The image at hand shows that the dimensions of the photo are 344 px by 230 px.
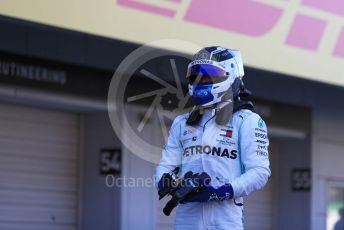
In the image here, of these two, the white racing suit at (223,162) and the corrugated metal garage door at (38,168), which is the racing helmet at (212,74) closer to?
the white racing suit at (223,162)

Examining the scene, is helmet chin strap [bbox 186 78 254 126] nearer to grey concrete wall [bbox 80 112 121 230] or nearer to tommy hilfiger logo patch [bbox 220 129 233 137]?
tommy hilfiger logo patch [bbox 220 129 233 137]

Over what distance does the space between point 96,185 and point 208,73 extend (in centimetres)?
630

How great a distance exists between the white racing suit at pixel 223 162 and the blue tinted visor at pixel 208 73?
0.21 metres

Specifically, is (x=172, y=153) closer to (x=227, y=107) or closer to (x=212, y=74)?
(x=227, y=107)

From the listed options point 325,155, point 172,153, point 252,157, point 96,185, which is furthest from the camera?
point 325,155

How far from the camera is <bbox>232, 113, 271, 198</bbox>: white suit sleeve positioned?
4211mm

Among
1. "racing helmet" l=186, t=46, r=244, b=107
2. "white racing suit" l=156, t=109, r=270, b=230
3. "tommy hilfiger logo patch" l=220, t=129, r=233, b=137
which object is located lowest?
"white racing suit" l=156, t=109, r=270, b=230

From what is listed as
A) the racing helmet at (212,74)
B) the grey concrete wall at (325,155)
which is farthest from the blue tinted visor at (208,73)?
the grey concrete wall at (325,155)

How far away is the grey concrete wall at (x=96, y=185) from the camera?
33.9ft

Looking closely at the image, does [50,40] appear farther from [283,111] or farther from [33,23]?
[283,111]

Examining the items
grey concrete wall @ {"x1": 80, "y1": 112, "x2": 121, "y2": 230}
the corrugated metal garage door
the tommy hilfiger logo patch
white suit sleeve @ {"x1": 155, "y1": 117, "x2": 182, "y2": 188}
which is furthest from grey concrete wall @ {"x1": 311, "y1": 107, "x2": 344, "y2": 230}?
the tommy hilfiger logo patch

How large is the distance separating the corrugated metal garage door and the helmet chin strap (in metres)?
5.52

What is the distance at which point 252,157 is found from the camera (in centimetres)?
429

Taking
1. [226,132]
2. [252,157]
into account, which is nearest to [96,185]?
[226,132]
